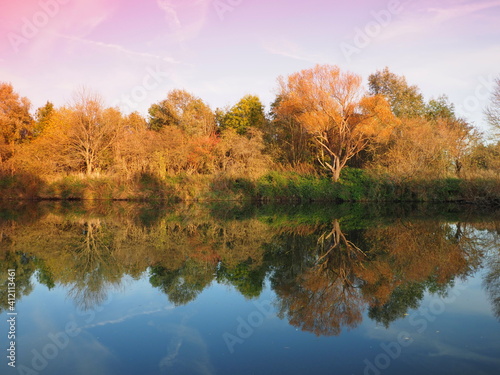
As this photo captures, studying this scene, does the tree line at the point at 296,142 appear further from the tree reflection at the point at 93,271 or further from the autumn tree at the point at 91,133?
the tree reflection at the point at 93,271

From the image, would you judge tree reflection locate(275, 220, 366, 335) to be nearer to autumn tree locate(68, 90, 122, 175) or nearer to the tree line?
the tree line

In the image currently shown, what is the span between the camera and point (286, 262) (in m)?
8.63

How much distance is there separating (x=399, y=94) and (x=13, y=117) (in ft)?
150

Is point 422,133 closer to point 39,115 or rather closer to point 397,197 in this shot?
point 397,197

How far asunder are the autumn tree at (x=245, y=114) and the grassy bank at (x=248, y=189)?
1165 centimetres

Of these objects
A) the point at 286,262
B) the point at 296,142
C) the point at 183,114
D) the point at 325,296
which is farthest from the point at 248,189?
the point at 325,296

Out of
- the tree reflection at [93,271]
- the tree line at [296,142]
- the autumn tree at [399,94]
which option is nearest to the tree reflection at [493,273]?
the tree reflection at [93,271]

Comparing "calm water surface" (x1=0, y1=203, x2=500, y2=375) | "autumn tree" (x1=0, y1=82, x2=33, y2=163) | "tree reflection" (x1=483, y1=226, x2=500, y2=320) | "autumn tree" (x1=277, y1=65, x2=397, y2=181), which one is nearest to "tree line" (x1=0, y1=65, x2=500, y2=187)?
"autumn tree" (x1=277, y1=65, x2=397, y2=181)

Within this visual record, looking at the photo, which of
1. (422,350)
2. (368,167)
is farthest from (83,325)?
(368,167)

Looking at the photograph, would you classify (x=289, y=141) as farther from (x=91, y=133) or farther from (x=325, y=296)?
(x=325, y=296)

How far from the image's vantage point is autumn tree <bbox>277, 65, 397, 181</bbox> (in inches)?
1085

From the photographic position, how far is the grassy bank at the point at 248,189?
2675 cm

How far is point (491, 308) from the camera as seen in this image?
5918 millimetres

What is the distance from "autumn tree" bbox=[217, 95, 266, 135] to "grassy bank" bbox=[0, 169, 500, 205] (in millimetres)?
11651
